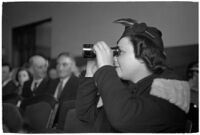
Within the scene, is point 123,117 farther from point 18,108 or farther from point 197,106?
point 18,108

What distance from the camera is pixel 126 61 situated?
1.88 feet

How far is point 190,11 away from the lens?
2.39 feet

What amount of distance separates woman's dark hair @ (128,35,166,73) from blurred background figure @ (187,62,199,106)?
184 millimetres

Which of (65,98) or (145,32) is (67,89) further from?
(145,32)

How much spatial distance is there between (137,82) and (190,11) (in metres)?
0.26

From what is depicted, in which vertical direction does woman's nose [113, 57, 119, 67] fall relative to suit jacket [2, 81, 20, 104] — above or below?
above

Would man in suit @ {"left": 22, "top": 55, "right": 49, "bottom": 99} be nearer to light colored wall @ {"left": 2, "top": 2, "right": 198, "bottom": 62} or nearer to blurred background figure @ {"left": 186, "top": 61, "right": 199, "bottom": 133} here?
light colored wall @ {"left": 2, "top": 2, "right": 198, "bottom": 62}

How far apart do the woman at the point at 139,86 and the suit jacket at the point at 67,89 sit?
0.70ft

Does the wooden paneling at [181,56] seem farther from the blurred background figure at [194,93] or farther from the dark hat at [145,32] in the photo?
the dark hat at [145,32]

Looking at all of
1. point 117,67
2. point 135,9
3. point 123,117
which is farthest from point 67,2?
point 123,117

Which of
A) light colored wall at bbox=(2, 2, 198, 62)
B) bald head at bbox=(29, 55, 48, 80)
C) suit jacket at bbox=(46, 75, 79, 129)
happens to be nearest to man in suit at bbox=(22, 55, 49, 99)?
bald head at bbox=(29, 55, 48, 80)

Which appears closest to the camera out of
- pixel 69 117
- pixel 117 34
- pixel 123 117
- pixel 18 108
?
pixel 123 117

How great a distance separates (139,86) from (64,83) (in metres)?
0.40

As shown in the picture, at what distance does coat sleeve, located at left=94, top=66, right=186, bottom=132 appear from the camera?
521 mm
